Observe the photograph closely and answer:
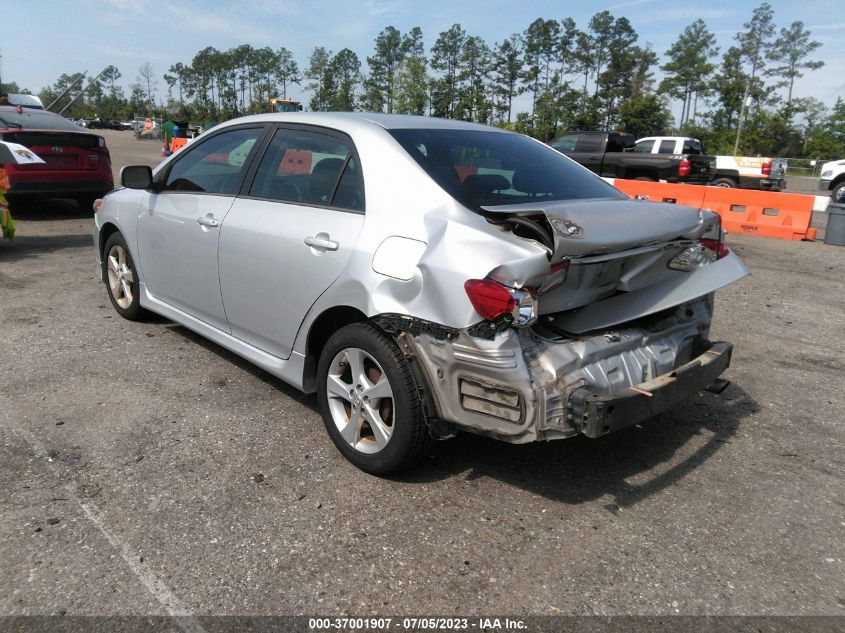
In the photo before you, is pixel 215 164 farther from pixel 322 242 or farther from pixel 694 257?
pixel 694 257

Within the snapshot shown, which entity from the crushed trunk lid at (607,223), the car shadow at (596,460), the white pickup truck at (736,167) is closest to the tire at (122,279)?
the car shadow at (596,460)

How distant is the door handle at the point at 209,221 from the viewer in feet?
13.1

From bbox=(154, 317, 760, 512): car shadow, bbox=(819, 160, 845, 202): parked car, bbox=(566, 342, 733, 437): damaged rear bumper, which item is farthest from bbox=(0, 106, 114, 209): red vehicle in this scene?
bbox=(819, 160, 845, 202): parked car

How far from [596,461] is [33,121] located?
33.5 ft

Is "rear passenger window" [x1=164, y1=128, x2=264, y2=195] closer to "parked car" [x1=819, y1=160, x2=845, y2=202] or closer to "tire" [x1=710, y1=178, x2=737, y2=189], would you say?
"parked car" [x1=819, y1=160, x2=845, y2=202]

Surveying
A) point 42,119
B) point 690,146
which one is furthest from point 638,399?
point 690,146

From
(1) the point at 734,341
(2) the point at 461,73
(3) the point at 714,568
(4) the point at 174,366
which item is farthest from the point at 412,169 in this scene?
(2) the point at 461,73

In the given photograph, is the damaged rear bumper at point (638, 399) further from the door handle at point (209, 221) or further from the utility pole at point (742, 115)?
the utility pole at point (742, 115)

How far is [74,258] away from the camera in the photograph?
7.81 m

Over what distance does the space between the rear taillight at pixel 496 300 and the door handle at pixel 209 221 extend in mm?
2021

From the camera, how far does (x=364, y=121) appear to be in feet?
11.6

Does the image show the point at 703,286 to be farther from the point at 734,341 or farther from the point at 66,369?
the point at 66,369

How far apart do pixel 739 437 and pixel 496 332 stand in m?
2.03

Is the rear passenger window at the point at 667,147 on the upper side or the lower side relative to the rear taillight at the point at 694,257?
upper
